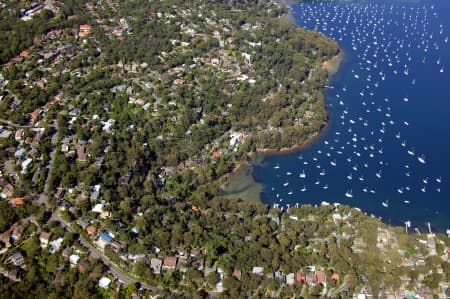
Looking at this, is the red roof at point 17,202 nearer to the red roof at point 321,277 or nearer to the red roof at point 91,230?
the red roof at point 91,230

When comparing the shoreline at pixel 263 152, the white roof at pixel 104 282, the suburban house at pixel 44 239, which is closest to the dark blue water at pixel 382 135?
the shoreline at pixel 263 152

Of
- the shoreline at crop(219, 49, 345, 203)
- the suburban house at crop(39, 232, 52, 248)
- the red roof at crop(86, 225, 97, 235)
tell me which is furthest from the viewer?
the shoreline at crop(219, 49, 345, 203)

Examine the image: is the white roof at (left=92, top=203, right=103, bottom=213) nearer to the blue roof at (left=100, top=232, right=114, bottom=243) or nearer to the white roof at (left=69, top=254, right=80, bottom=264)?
the blue roof at (left=100, top=232, right=114, bottom=243)

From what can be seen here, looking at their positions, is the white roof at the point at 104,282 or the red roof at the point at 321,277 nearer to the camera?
the white roof at the point at 104,282

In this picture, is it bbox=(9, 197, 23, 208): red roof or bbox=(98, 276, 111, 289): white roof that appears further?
bbox=(9, 197, 23, 208): red roof

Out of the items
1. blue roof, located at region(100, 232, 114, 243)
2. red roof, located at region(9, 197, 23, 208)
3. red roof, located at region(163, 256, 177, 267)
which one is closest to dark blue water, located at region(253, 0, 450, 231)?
red roof, located at region(163, 256, 177, 267)

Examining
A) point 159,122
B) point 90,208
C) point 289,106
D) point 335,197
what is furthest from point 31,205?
point 289,106

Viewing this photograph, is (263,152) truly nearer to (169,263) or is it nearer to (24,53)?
(169,263)

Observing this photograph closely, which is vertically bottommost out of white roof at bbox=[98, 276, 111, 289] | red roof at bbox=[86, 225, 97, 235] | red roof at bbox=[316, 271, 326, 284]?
white roof at bbox=[98, 276, 111, 289]
